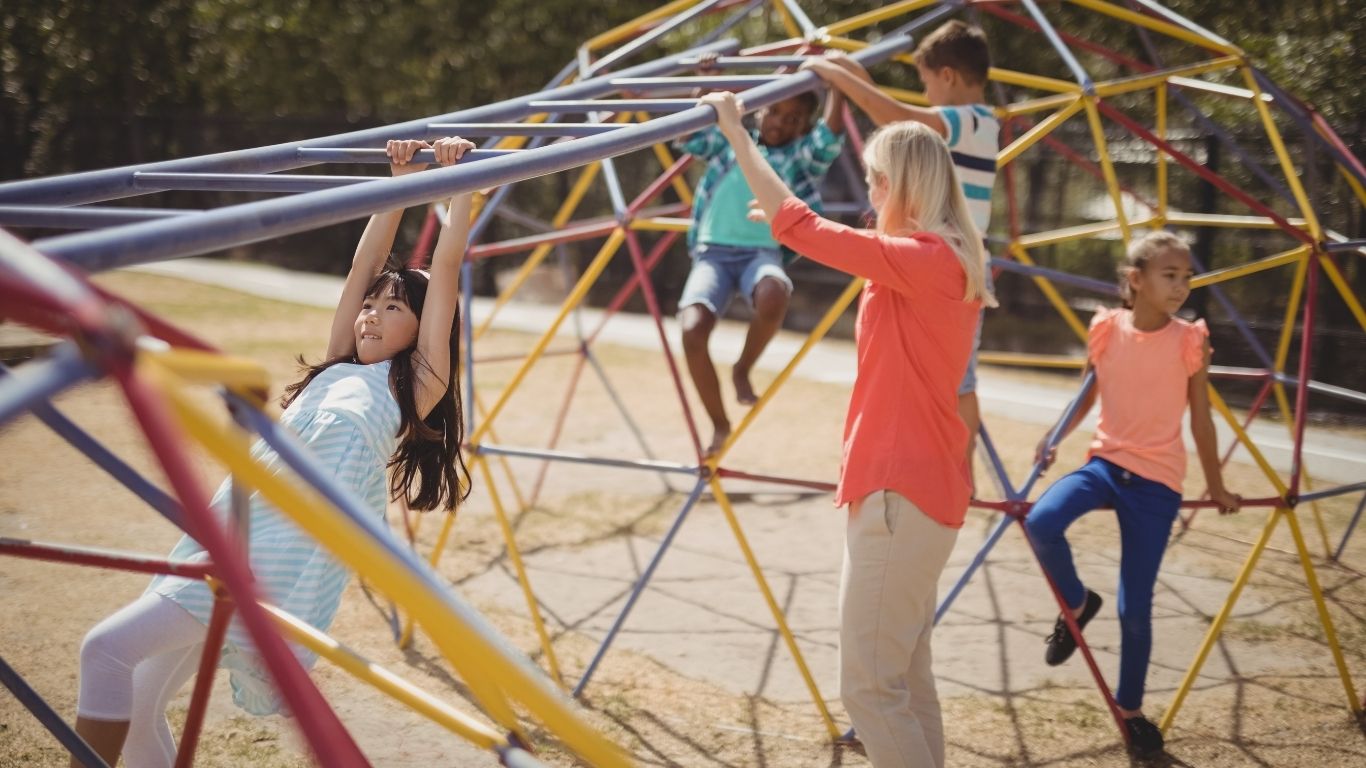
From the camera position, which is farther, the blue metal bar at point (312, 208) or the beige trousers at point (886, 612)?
the beige trousers at point (886, 612)

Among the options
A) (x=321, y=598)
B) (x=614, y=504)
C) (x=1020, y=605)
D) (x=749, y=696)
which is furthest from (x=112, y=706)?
(x=614, y=504)

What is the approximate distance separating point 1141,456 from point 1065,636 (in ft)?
2.19

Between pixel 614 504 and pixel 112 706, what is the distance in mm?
4038

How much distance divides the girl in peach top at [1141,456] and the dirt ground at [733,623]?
438 millimetres

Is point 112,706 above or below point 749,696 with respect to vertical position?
above

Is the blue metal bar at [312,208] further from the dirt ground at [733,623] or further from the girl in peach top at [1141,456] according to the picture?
the dirt ground at [733,623]

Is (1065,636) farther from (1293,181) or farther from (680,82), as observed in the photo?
(680,82)

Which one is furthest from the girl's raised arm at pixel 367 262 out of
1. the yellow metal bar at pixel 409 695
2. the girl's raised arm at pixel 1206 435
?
the girl's raised arm at pixel 1206 435

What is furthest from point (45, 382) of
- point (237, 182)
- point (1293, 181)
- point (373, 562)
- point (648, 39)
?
point (1293, 181)

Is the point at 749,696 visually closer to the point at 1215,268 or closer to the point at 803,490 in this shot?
the point at 803,490

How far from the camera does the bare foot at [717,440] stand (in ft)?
13.3

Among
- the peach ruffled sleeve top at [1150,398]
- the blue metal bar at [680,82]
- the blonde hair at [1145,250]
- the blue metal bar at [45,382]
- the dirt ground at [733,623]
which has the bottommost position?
the dirt ground at [733,623]

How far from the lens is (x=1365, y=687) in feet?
12.9

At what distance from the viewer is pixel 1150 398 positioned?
3.51 metres
